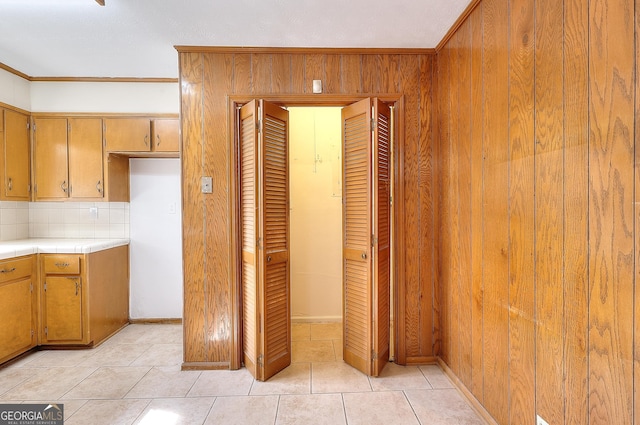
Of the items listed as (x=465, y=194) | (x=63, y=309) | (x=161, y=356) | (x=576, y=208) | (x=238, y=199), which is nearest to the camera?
(x=576, y=208)

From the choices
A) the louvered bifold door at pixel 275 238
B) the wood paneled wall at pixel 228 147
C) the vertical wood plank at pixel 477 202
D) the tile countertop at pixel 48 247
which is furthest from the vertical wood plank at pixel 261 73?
the tile countertop at pixel 48 247

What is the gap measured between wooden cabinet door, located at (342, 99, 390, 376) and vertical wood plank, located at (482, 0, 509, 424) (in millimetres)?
732

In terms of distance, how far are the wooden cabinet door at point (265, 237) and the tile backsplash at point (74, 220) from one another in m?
1.77

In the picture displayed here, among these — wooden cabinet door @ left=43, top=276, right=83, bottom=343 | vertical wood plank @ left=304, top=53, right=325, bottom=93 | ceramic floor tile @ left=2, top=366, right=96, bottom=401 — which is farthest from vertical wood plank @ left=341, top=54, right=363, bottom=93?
ceramic floor tile @ left=2, top=366, right=96, bottom=401

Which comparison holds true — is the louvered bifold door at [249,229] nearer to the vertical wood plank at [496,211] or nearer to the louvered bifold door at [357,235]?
the louvered bifold door at [357,235]

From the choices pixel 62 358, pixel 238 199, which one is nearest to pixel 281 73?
pixel 238 199

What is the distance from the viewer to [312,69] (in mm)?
2498

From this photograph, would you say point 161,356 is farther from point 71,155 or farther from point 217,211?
point 71,155

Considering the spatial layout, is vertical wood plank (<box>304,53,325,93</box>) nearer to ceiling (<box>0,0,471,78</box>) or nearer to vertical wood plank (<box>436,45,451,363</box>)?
ceiling (<box>0,0,471,78</box>)

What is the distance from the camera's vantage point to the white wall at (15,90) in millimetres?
2881

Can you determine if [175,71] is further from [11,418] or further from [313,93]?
[11,418]

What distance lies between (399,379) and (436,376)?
0.29 metres

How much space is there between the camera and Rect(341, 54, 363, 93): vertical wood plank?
2508 millimetres

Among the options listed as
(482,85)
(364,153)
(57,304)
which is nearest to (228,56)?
(364,153)
